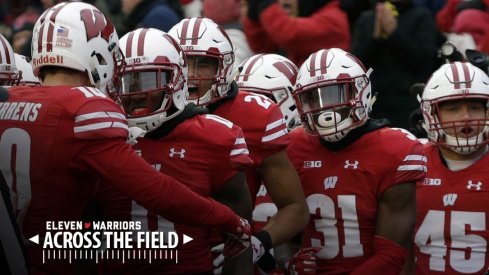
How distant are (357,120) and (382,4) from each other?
112 inches

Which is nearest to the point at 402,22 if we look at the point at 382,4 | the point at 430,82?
the point at 382,4

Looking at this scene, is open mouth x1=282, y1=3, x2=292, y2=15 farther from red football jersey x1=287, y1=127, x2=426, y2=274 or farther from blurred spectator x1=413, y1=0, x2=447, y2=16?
red football jersey x1=287, y1=127, x2=426, y2=274

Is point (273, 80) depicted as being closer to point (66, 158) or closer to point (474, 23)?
point (66, 158)

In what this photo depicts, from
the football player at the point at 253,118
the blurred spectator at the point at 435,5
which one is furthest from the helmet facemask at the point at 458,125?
the blurred spectator at the point at 435,5

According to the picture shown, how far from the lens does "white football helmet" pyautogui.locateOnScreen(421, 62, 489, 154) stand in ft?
21.0

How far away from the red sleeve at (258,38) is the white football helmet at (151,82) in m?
3.74

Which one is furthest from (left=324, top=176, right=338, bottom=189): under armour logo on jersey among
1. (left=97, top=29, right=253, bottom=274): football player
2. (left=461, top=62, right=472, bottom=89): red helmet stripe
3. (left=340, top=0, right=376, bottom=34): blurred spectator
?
(left=340, top=0, right=376, bottom=34): blurred spectator

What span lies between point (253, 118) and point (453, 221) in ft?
3.50

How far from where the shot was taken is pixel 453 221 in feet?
20.6

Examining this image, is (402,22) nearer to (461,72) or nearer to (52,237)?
(461,72)

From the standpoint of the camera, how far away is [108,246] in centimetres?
536

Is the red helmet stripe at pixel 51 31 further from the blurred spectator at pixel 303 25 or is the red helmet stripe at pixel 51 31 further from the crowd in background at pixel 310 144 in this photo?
the blurred spectator at pixel 303 25

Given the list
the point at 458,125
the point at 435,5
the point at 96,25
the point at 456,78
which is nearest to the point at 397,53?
the point at 435,5

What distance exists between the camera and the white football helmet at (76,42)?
16.6 feet
